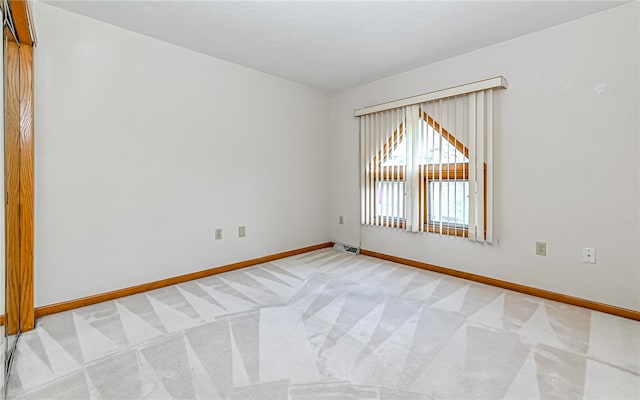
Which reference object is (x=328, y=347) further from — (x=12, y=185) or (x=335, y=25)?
(x=335, y=25)

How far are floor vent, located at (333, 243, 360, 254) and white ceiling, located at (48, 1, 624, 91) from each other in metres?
2.28

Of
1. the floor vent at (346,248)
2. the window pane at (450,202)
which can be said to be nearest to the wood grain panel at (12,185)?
the floor vent at (346,248)

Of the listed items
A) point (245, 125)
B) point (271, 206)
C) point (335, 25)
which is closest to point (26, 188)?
point (245, 125)

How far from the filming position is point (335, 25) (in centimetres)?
244

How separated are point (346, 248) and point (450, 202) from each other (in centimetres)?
156

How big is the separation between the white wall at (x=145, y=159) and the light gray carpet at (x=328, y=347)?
427 millimetres

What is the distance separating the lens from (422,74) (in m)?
3.32

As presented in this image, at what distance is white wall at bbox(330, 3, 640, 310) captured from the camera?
222 cm

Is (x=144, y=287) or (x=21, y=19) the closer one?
(x=21, y=19)

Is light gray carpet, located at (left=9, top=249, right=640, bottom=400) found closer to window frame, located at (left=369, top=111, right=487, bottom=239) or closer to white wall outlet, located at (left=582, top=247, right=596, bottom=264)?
white wall outlet, located at (left=582, top=247, right=596, bottom=264)

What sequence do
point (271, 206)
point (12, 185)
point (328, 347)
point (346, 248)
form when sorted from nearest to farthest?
point (328, 347), point (12, 185), point (271, 206), point (346, 248)

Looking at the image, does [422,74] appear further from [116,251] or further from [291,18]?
[116,251]

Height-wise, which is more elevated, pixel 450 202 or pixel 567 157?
pixel 567 157

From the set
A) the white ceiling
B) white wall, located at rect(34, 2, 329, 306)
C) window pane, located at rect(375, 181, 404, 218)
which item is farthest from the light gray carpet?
the white ceiling
